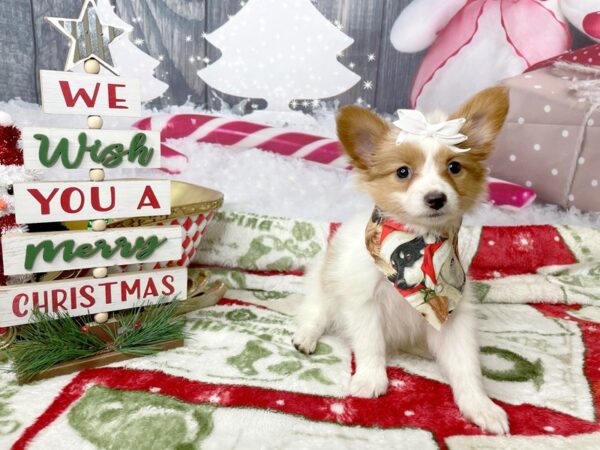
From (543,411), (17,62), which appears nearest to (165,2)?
(17,62)

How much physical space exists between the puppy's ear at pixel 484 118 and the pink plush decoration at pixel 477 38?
797mm

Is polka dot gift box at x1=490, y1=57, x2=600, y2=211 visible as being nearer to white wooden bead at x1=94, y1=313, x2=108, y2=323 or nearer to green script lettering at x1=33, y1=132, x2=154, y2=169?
green script lettering at x1=33, y1=132, x2=154, y2=169

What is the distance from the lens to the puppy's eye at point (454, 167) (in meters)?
1.14

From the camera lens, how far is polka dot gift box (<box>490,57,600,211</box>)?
1.83 meters

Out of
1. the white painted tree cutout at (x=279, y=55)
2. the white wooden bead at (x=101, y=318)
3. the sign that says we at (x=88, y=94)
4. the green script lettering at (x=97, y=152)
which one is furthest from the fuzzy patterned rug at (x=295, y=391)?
the white painted tree cutout at (x=279, y=55)

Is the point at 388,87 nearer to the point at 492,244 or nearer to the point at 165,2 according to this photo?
the point at 492,244

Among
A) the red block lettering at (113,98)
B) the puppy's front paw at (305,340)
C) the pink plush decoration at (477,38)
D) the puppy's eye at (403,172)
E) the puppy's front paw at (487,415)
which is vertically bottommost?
the puppy's front paw at (305,340)

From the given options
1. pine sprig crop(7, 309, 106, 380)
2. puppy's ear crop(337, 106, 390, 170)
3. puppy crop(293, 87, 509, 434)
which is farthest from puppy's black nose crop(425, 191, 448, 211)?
pine sprig crop(7, 309, 106, 380)

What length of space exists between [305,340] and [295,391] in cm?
24

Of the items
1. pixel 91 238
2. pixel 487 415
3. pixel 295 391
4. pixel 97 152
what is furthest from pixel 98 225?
pixel 487 415

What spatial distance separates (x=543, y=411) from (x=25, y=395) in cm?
110

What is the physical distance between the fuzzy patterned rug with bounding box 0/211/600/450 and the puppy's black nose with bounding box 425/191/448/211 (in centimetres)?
43

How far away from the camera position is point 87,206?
113 cm

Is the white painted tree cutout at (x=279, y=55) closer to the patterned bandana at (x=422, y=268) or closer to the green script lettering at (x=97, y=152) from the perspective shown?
the green script lettering at (x=97, y=152)
